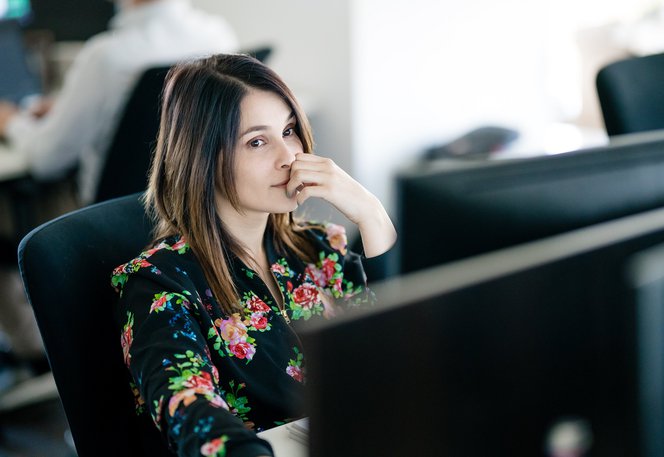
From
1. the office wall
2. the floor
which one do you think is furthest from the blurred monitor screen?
the floor

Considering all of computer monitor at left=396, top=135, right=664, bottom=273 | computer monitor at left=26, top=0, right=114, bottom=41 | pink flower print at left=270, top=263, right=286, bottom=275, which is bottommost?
pink flower print at left=270, top=263, right=286, bottom=275

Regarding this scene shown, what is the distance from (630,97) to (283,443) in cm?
115

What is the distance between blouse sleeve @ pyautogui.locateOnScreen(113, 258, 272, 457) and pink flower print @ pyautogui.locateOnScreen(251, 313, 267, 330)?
0.09 metres

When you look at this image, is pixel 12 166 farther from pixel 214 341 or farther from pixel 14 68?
pixel 214 341

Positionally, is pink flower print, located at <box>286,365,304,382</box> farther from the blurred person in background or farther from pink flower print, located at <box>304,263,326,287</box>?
the blurred person in background

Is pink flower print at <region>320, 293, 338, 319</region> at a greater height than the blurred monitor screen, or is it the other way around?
the blurred monitor screen

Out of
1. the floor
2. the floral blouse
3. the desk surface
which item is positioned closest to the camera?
the floral blouse

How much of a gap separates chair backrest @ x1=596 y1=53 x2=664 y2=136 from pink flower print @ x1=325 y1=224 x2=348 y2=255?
0.74 m

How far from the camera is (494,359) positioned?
0.51 m

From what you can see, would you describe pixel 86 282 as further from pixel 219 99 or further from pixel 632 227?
pixel 632 227

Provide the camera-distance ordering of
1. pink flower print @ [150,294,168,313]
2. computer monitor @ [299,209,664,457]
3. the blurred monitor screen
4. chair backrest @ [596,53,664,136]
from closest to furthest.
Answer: computer monitor @ [299,209,664,457]
pink flower print @ [150,294,168,313]
chair backrest @ [596,53,664,136]
the blurred monitor screen

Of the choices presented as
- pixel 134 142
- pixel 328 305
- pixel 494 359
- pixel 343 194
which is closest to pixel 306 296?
pixel 328 305

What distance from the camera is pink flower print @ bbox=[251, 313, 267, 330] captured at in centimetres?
102

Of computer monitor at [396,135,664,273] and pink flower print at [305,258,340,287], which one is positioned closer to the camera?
computer monitor at [396,135,664,273]
